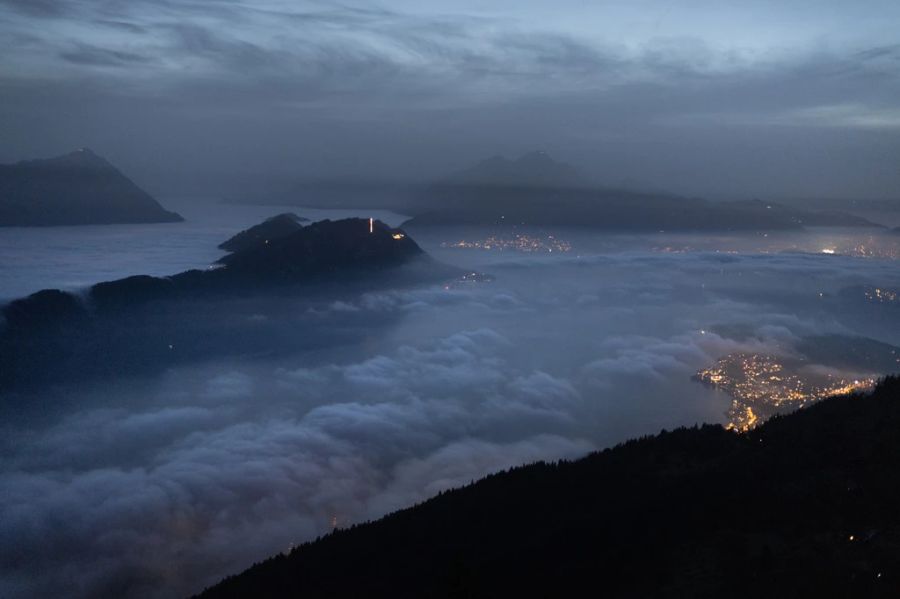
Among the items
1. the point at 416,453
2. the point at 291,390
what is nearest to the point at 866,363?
the point at 416,453

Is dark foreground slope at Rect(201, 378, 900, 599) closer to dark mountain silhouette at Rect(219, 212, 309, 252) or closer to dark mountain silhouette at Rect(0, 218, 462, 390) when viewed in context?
dark mountain silhouette at Rect(0, 218, 462, 390)

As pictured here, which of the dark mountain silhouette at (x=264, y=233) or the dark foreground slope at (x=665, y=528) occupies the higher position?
the dark mountain silhouette at (x=264, y=233)

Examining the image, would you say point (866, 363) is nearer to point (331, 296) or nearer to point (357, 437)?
point (357, 437)

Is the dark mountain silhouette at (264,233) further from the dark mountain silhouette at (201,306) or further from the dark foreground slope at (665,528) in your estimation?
the dark foreground slope at (665,528)

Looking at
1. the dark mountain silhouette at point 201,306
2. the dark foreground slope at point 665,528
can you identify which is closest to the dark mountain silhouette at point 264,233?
the dark mountain silhouette at point 201,306

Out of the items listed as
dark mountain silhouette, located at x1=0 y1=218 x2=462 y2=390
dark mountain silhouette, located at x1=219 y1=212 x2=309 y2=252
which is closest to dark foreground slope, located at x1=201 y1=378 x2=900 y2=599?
dark mountain silhouette, located at x1=0 y1=218 x2=462 y2=390

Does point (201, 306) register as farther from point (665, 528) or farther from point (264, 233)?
point (665, 528)
